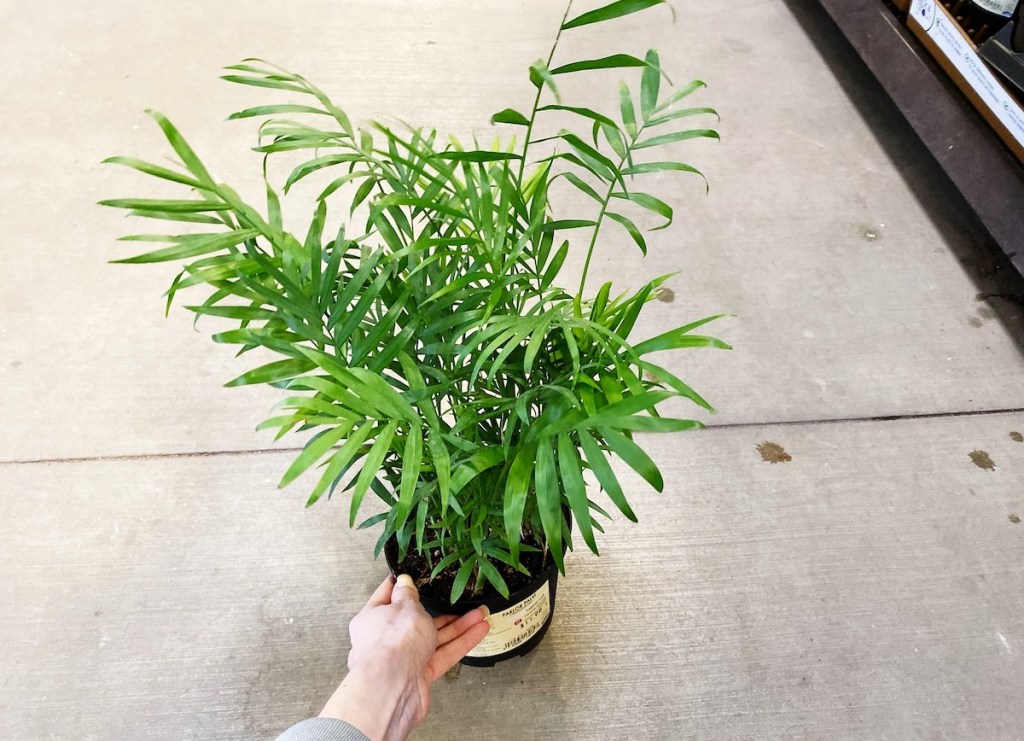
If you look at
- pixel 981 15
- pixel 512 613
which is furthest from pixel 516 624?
pixel 981 15

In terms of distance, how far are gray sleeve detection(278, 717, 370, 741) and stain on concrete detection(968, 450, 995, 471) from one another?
3.80ft

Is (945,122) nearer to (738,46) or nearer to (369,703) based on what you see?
(738,46)

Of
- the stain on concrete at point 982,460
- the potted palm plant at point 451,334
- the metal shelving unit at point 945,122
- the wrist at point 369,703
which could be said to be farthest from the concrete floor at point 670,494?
the potted palm plant at point 451,334

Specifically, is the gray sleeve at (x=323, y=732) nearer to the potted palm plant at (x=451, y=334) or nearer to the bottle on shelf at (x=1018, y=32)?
the potted palm plant at (x=451, y=334)

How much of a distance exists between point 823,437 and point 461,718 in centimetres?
81

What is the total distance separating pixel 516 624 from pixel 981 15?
174cm

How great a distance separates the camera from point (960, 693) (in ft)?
3.84

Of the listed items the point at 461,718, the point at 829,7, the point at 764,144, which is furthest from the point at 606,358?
the point at 829,7

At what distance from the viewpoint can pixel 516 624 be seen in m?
1.07

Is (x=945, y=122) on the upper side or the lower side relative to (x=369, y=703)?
upper

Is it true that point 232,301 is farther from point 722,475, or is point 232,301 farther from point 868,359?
point 868,359

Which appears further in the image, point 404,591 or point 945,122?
point 945,122

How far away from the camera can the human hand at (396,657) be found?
0.92m

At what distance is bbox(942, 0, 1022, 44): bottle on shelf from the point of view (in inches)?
66.2
